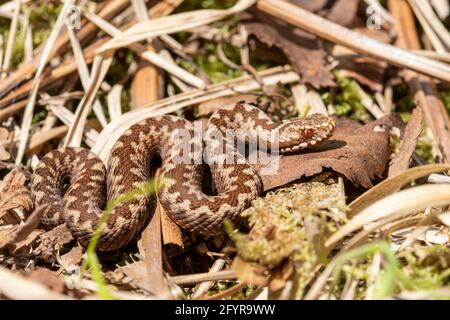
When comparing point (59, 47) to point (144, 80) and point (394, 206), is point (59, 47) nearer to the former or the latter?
point (144, 80)

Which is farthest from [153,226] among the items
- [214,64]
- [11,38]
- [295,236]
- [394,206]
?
[11,38]

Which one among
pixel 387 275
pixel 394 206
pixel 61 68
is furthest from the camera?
pixel 61 68

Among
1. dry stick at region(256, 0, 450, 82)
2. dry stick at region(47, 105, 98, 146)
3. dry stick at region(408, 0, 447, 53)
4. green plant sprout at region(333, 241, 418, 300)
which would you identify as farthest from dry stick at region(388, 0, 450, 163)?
dry stick at region(47, 105, 98, 146)

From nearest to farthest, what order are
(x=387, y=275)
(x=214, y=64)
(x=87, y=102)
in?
(x=387, y=275), (x=87, y=102), (x=214, y=64)

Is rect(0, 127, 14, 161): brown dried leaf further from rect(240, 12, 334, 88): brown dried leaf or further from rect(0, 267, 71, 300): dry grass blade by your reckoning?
rect(240, 12, 334, 88): brown dried leaf

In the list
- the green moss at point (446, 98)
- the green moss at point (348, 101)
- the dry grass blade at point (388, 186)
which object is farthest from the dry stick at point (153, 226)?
the green moss at point (446, 98)
